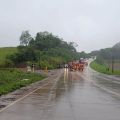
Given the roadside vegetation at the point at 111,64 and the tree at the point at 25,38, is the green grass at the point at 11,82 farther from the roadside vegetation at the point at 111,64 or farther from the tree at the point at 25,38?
the tree at the point at 25,38

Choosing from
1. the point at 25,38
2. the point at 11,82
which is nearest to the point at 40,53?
the point at 25,38

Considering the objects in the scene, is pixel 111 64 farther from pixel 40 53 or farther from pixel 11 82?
pixel 11 82

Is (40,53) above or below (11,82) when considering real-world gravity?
above

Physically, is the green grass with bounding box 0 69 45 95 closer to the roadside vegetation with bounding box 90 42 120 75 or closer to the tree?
the roadside vegetation with bounding box 90 42 120 75

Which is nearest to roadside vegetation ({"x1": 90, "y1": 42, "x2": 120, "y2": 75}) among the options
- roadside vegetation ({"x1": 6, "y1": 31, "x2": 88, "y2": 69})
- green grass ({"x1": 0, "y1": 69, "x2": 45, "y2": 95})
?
roadside vegetation ({"x1": 6, "y1": 31, "x2": 88, "y2": 69})

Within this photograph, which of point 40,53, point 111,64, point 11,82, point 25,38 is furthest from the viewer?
point 25,38

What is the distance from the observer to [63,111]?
17359 mm

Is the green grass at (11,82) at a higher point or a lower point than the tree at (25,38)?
lower

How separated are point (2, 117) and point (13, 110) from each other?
2270 mm

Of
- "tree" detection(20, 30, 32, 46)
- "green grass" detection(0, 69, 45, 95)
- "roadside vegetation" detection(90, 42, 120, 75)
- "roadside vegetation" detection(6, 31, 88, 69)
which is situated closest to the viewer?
"green grass" detection(0, 69, 45, 95)

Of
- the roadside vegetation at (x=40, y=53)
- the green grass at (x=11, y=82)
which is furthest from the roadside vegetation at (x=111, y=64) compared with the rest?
the green grass at (x=11, y=82)

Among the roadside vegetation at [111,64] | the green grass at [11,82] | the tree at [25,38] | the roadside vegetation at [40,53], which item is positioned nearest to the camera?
the green grass at [11,82]

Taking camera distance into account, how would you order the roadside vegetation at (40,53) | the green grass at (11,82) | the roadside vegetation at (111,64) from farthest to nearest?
the roadside vegetation at (40,53)
the roadside vegetation at (111,64)
the green grass at (11,82)

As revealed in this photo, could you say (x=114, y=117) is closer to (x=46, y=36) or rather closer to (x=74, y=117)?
(x=74, y=117)
